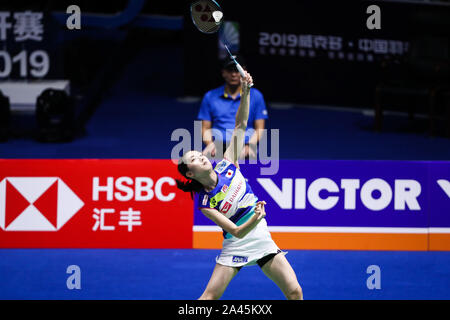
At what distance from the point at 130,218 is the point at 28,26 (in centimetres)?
594

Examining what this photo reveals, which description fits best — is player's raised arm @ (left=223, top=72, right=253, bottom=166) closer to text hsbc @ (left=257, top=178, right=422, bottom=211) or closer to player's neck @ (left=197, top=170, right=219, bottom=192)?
player's neck @ (left=197, top=170, right=219, bottom=192)

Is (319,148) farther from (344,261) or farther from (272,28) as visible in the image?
(344,261)

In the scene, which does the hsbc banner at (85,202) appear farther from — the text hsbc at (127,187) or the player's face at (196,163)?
the player's face at (196,163)

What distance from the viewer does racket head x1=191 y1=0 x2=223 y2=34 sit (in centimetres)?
476

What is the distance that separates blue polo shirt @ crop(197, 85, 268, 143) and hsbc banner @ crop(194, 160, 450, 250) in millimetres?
544

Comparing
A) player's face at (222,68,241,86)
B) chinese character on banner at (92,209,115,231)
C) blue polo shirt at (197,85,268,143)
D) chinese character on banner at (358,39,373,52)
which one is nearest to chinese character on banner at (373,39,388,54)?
chinese character on banner at (358,39,373,52)

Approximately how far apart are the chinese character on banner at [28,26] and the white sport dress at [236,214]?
25.9 ft

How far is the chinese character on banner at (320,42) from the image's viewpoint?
1311 cm

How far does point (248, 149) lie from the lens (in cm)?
694

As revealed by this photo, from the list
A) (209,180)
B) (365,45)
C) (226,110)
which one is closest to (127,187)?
(226,110)

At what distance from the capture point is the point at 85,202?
22.3 feet

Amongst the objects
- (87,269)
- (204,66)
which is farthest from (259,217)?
(204,66)

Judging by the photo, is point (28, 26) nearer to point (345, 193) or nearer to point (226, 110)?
point (226, 110)

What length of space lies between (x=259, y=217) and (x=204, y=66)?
9.88m
